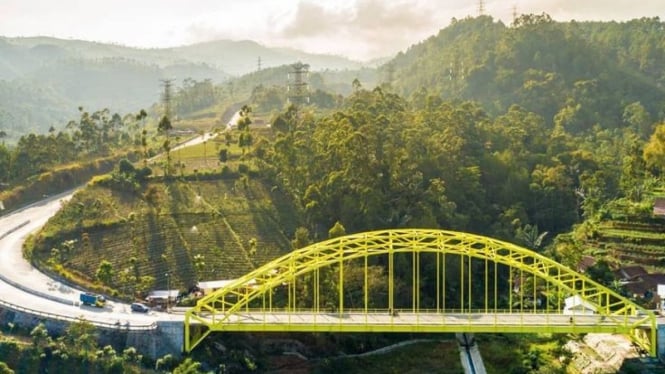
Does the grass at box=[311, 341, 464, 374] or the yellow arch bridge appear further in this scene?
the grass at box=[311, 341, 464, 374]

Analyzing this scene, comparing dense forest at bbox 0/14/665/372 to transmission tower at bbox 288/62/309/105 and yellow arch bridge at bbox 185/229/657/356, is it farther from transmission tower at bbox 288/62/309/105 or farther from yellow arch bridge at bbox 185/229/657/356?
yellow arch bridge at bbox 185/229/657/356

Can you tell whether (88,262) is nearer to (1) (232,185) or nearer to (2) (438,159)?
(1) (232,185)

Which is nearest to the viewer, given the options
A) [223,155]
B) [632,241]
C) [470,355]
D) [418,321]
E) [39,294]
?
[418,321]

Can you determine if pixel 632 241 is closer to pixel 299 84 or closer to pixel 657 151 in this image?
pixel 657 151

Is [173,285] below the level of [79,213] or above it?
below

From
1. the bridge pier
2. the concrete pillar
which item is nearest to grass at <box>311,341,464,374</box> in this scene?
the bridge pier

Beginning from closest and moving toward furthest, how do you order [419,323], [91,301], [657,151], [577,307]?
[419,323] → [91,301] → [577,307] → [657,151]

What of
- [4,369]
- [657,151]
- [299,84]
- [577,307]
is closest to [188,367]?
[4,369]

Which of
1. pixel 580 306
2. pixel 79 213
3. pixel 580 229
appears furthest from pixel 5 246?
pixel 580 229
